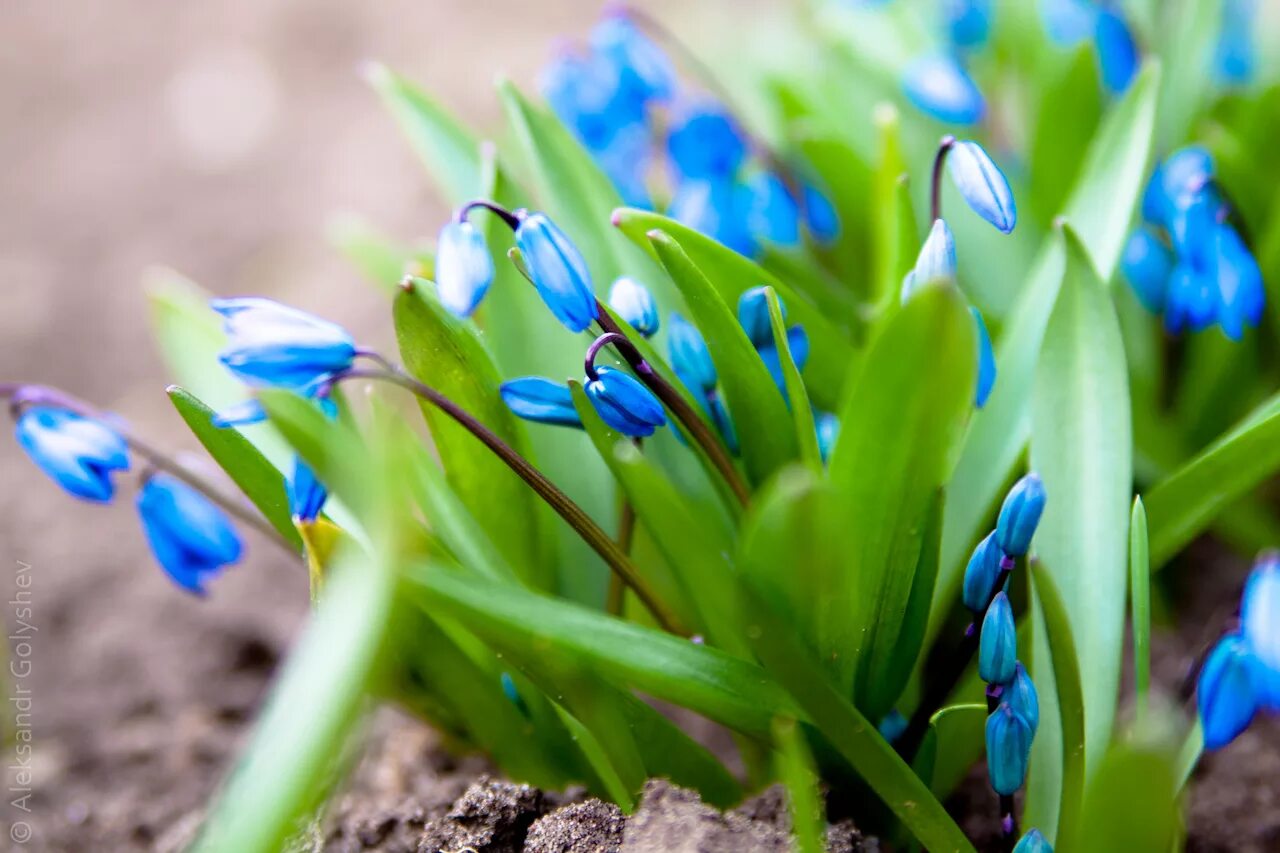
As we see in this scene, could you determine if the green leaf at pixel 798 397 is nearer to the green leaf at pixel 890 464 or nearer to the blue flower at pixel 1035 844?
the green leaf at pixel 890 464

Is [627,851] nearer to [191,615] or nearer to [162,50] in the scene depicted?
[191,615]

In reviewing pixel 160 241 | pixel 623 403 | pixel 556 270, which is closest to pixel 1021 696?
pixel 623 403

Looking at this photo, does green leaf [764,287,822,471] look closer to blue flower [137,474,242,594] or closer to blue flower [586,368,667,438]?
blue flower [586,368,667,438]

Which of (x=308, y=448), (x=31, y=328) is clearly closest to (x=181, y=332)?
(x=308, y=448)

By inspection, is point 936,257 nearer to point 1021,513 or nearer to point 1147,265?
point 1021,513

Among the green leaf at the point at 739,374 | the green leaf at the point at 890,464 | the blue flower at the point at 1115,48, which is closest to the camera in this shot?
the green leaf at the point at 890,464

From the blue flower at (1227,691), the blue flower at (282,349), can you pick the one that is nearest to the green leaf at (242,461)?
Answer: the blue flower at (282,349)
